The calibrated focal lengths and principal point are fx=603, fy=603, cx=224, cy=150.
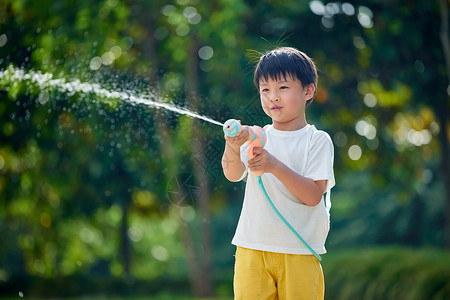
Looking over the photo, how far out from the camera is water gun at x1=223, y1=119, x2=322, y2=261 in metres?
2.04

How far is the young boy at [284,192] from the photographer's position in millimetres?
2195

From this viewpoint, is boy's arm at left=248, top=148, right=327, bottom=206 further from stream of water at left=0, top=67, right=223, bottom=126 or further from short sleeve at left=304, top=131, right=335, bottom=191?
stream of water at left=0, top=67, right=223, bottom=126

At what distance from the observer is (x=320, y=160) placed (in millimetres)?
2242

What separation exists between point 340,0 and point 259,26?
97 centimetres

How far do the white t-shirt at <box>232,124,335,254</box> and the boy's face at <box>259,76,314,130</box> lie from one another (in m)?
0.05

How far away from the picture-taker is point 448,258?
5723mm

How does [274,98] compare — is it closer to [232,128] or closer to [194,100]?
[232,128]

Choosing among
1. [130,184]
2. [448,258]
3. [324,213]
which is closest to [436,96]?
[448,258]

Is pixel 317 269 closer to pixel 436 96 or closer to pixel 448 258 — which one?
pixel 448 258

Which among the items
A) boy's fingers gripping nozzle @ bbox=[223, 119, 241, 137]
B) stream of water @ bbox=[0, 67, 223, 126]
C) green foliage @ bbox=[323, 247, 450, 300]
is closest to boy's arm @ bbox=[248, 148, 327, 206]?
boy's fingers gripping nozzle @ bbox=[223, 119, 241, 137]

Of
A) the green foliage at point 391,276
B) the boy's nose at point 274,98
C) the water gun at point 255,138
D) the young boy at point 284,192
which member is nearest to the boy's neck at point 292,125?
the young boy at point 284,192

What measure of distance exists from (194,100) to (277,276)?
407 centimetres

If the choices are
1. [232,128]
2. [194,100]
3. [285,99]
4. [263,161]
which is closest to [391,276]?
[194,100]

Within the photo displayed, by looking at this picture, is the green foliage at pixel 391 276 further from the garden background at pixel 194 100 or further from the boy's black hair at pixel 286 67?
the boy's black hair at pixel 286 67
